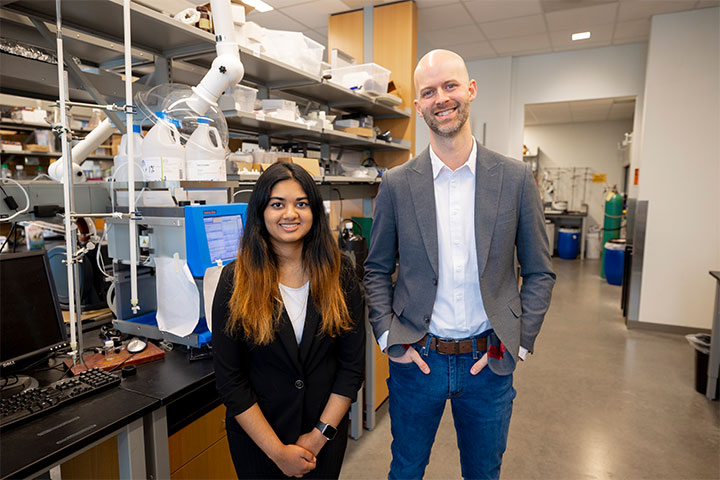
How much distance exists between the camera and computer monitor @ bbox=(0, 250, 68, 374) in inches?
48.2

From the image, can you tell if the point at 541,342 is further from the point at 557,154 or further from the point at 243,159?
the point at 557,154

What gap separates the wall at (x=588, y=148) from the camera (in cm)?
915

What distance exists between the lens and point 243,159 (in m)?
2.33

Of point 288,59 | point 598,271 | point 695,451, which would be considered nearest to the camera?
point 695,451

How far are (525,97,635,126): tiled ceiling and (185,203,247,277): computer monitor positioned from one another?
6.12 metres

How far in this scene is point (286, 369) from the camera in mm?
1194

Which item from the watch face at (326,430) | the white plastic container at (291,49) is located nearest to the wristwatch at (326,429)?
the watch face at (326,430)

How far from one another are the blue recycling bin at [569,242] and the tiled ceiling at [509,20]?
14.0 ft

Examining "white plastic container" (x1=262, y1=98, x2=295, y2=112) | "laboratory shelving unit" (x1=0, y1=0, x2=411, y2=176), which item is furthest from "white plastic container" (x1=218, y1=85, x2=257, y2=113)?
"white plastic container" (x1=262, y1=98, x2=295, y2=112)

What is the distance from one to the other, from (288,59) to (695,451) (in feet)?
10.1

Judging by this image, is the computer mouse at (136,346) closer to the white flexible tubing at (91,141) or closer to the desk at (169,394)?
the desk at (169,394)

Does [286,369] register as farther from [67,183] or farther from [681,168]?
[681,168]

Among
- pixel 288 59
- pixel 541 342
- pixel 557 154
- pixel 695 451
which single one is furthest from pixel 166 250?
pixel 557 154

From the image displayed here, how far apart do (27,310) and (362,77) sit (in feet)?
8.50
